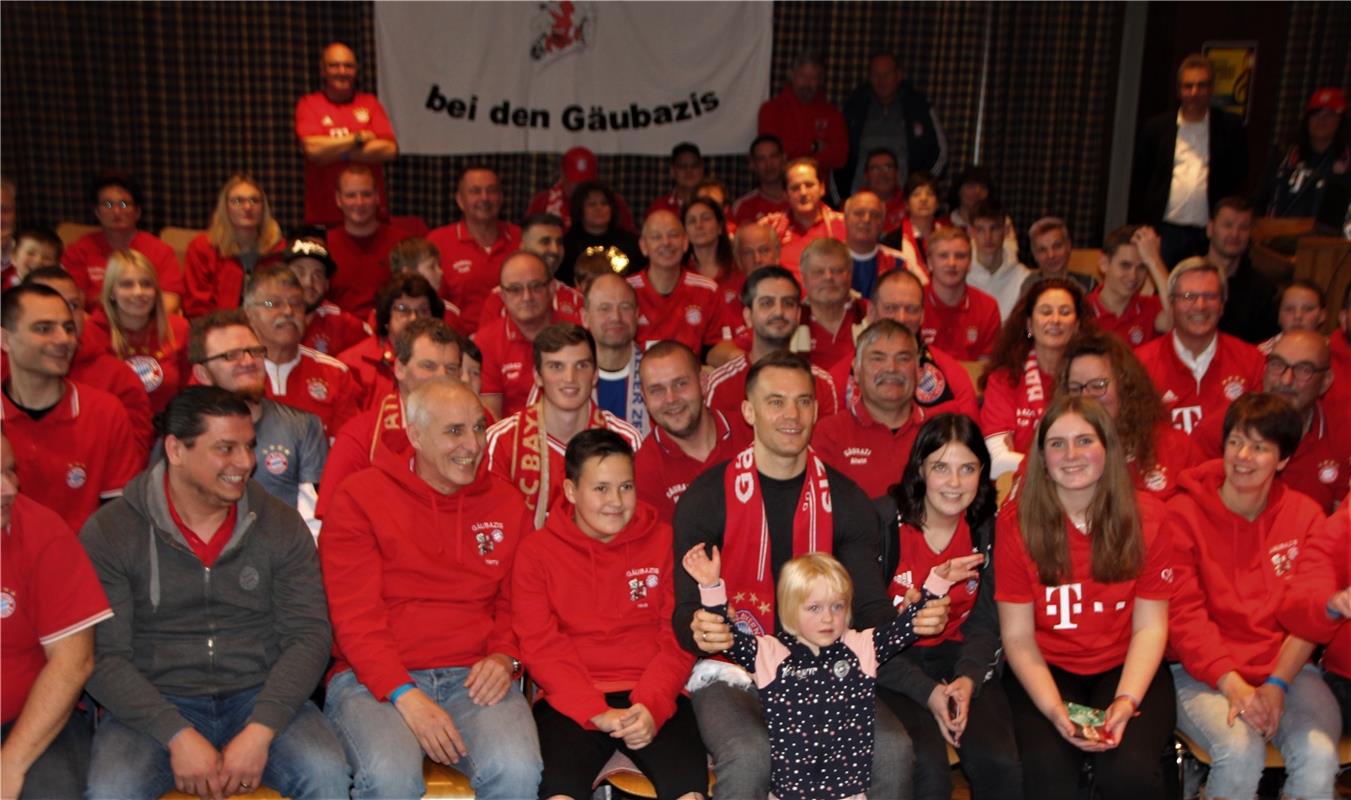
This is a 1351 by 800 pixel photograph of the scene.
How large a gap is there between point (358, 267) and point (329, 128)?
1172mm

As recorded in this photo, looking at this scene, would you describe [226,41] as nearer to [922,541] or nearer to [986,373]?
[986,373]

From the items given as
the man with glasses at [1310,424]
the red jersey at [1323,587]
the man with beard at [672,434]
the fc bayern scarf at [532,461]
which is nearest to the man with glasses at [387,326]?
the fc bayern scarf at [532,461]

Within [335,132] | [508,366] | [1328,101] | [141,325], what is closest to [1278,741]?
[508,366]

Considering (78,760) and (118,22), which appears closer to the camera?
(78,760)

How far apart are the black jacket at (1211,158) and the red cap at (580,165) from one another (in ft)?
10.7

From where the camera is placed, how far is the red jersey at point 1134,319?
551cm

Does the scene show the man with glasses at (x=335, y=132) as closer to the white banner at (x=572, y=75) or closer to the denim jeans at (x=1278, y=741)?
the white banner at (x=572, y=75)

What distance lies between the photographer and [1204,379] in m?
4.65

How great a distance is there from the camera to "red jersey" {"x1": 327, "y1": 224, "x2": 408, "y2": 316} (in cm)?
616

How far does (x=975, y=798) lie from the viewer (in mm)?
3111

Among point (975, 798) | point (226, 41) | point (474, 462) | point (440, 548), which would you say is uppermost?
point (226, 41)

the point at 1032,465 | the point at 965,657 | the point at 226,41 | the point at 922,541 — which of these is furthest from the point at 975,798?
the point at 226,41

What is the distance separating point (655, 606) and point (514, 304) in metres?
1.91

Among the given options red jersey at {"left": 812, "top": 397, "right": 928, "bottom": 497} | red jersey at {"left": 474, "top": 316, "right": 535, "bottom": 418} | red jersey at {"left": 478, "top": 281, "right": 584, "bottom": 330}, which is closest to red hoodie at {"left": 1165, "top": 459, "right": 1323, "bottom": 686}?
red jersey at {"left": 812, "top": 397, "right": 928, "bottom": 497}
